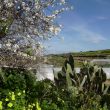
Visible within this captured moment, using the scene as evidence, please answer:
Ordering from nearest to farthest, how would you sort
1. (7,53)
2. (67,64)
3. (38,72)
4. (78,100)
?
(78,100) < (67,64) < (7,53) < (38,72)

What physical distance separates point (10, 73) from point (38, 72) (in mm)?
2755

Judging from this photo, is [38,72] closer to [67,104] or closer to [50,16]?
[50,16]

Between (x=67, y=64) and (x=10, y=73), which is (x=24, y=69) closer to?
(x=10, y=73)

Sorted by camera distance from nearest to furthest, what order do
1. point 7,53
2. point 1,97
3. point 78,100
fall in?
→ point 1,97
point 78,100
point 7,53

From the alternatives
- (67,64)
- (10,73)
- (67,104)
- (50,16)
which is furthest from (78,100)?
(50,16)

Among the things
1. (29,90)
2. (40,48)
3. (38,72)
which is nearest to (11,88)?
(29,90)

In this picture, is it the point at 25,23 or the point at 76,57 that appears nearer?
the point at 25,23

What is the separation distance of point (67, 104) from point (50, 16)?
3951 millimetres

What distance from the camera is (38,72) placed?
1572 cm

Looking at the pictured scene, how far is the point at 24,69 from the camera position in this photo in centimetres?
1394

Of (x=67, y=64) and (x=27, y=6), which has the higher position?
(x=27, y=6)

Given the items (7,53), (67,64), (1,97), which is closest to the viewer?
(1,97)

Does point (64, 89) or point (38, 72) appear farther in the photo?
point (38, 72)

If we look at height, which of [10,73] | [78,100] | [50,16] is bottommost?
[78,100]
